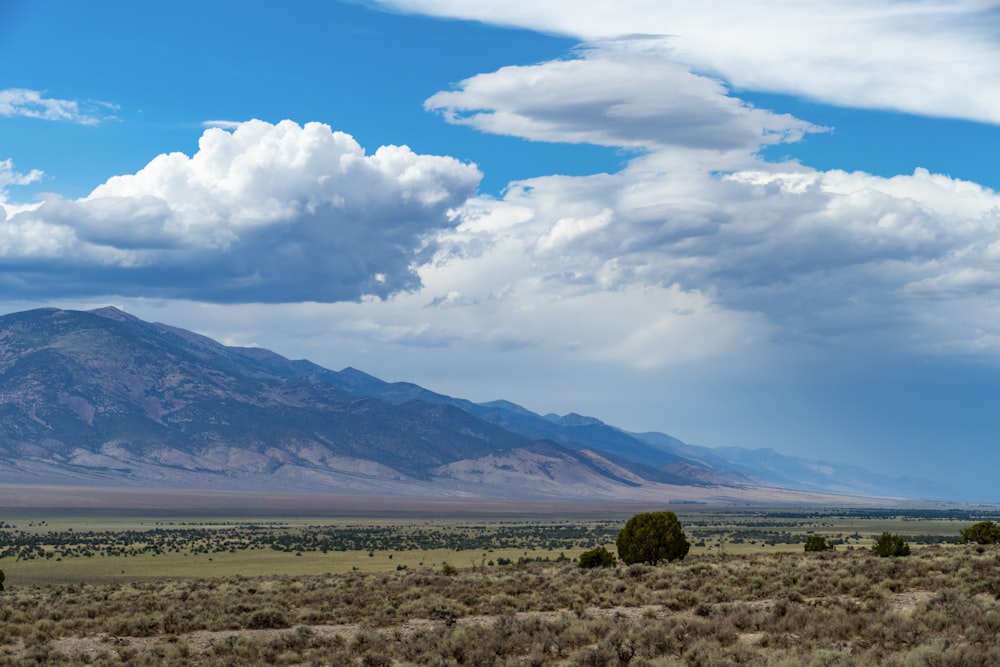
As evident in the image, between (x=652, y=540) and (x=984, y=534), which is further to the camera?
(x=984, y=534)

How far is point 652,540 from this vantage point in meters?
44.5

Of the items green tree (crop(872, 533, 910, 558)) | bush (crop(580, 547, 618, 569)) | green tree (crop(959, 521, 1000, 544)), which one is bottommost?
bush (crop(580, 547, 618, 569))

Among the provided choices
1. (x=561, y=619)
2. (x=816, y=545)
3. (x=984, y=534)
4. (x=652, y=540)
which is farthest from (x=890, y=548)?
(x=561, y=619)

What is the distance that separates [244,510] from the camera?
18788cm

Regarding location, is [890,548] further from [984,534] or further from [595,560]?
[595,560]

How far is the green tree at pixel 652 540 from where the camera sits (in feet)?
146

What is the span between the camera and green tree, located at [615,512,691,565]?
146 ft

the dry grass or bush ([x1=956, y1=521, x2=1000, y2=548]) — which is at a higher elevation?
bush ([x1=956, y1=521, x2=1000, y2=548])

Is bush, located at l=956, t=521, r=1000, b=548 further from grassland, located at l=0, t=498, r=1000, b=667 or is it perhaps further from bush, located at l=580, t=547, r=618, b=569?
bush, located at l=580, t=547, r=618, b=569

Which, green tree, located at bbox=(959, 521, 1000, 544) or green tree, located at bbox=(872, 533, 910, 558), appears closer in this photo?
green tree, located at bbox=(872, 533, 910, 558)

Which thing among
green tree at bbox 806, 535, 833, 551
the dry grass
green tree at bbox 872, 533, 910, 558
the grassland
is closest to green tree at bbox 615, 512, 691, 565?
the grassland

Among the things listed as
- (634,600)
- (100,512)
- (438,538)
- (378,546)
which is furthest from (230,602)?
(100,512)

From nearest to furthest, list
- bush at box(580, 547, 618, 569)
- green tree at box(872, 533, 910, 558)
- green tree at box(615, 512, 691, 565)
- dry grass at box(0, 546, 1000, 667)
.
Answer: dry grass at box(0, 546, 1000, 667) → bush at box(580, 547, 618, 569) → green tree at box(872, 533, 910, 558) → green tree at box(615, 512, 691, 565)

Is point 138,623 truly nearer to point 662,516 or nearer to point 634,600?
point 634,600
